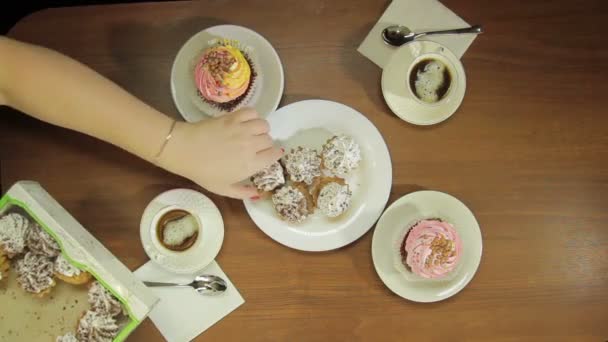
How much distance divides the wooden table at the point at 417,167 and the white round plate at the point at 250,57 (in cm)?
5

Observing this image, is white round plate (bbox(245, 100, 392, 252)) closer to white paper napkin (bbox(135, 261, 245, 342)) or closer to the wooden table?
the wooden table

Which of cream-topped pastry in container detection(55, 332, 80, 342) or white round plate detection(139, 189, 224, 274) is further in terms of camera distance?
white round plate detection(139, 189, 224, 274)

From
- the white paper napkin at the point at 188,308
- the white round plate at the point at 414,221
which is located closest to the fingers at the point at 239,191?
the white paper napkin at the point at 188,308

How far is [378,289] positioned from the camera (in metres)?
A: 1.53

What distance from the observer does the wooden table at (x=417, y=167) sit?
4.96 feet

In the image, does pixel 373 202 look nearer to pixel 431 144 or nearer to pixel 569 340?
pixel 431 144

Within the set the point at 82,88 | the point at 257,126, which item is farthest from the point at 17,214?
the point at 257,126

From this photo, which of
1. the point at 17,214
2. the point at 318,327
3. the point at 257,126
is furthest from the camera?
the point at 318,327

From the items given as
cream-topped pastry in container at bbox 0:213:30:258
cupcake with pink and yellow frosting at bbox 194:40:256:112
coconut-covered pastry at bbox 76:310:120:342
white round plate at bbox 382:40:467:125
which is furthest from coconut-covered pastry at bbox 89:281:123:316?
white round plate at bbox 382:40:467:125

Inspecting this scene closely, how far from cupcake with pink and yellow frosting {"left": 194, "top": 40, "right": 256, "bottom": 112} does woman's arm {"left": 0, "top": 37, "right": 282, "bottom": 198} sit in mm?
107

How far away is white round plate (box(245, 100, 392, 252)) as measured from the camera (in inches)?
60.0

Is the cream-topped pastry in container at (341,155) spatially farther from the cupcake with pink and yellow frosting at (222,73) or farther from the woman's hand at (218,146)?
the cupcake with pink and yellow frosting at (222,73)

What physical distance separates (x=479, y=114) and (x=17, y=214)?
1.28 meters

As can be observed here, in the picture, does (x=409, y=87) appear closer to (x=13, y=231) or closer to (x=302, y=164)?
(x=302, y=164)
